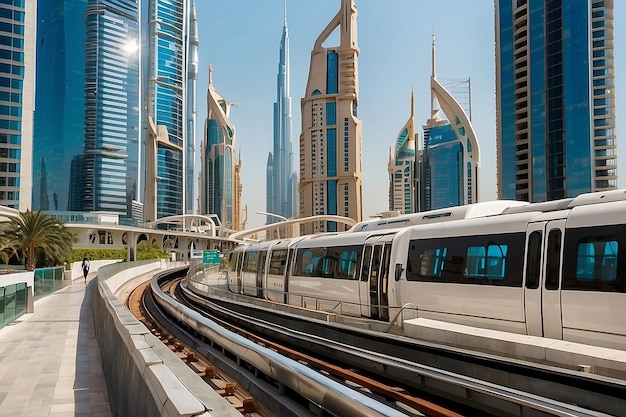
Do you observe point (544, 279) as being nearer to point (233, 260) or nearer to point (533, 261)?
point (533, 261)

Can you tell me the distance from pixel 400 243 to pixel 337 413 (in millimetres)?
10065

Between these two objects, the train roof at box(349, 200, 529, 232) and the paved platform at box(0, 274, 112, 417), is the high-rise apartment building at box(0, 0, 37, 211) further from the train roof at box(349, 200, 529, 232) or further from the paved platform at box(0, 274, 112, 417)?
the train roof at box(349, 200, 529, 232)

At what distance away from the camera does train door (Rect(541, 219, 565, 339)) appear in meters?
9.25

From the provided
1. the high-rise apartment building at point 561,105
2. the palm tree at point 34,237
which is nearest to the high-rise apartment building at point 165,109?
the high-rise apartment building at point 561,105

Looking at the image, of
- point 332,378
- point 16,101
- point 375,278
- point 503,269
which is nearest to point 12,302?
point 375,278

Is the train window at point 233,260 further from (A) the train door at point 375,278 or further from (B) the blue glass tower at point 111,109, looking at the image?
(B) the blue glass tower at point 111,109

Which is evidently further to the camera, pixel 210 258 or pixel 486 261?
pixel 210 258

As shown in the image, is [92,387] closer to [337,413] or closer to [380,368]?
[380,368]

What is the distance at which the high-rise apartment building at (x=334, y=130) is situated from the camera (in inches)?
6407

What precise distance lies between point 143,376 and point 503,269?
24.2 feet

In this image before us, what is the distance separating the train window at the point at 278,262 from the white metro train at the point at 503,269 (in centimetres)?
417

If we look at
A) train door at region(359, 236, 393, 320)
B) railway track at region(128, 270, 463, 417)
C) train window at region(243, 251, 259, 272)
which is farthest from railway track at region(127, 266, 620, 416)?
train window at region(243, 251, 259, 272)

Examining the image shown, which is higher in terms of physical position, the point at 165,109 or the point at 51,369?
the point at 165,109

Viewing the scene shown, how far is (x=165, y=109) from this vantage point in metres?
177
